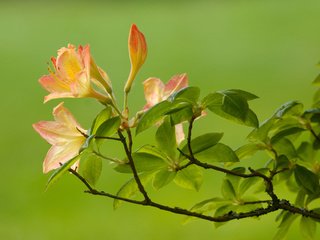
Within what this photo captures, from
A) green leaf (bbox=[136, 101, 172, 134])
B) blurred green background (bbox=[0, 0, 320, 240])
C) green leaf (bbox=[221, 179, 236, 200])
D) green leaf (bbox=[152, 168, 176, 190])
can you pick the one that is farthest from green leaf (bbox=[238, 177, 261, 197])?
blurred green background (bbox=[0, 0, 320, 240])

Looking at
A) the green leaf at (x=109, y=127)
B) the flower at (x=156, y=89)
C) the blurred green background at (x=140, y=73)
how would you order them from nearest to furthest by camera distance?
1. the green leaf at (x=109, y=127)
2. the flower at (x=156, y=89)
3. the blurred green background at (x=140, y=73)

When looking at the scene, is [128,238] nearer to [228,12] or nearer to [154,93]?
[154,93]

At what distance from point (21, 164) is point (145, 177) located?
171 centimetres

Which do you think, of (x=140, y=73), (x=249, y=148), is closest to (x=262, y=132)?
(x=249, y=148)

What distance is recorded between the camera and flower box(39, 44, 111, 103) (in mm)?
674

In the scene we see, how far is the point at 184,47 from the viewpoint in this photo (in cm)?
331

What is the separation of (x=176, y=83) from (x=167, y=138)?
6 cm

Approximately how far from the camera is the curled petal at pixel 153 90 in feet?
2.45

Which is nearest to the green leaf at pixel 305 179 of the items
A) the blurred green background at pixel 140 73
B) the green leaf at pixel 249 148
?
the green leaf at pixel 249 148

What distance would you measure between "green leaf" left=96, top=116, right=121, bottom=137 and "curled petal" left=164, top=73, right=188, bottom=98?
0.12 m

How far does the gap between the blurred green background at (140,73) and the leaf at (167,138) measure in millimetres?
1028

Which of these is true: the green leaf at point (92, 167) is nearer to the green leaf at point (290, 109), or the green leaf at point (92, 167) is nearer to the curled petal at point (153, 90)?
the curled petal at point (153, 90)

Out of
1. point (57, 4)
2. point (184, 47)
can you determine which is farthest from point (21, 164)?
point (57, 4)

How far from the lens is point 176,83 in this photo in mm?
742
